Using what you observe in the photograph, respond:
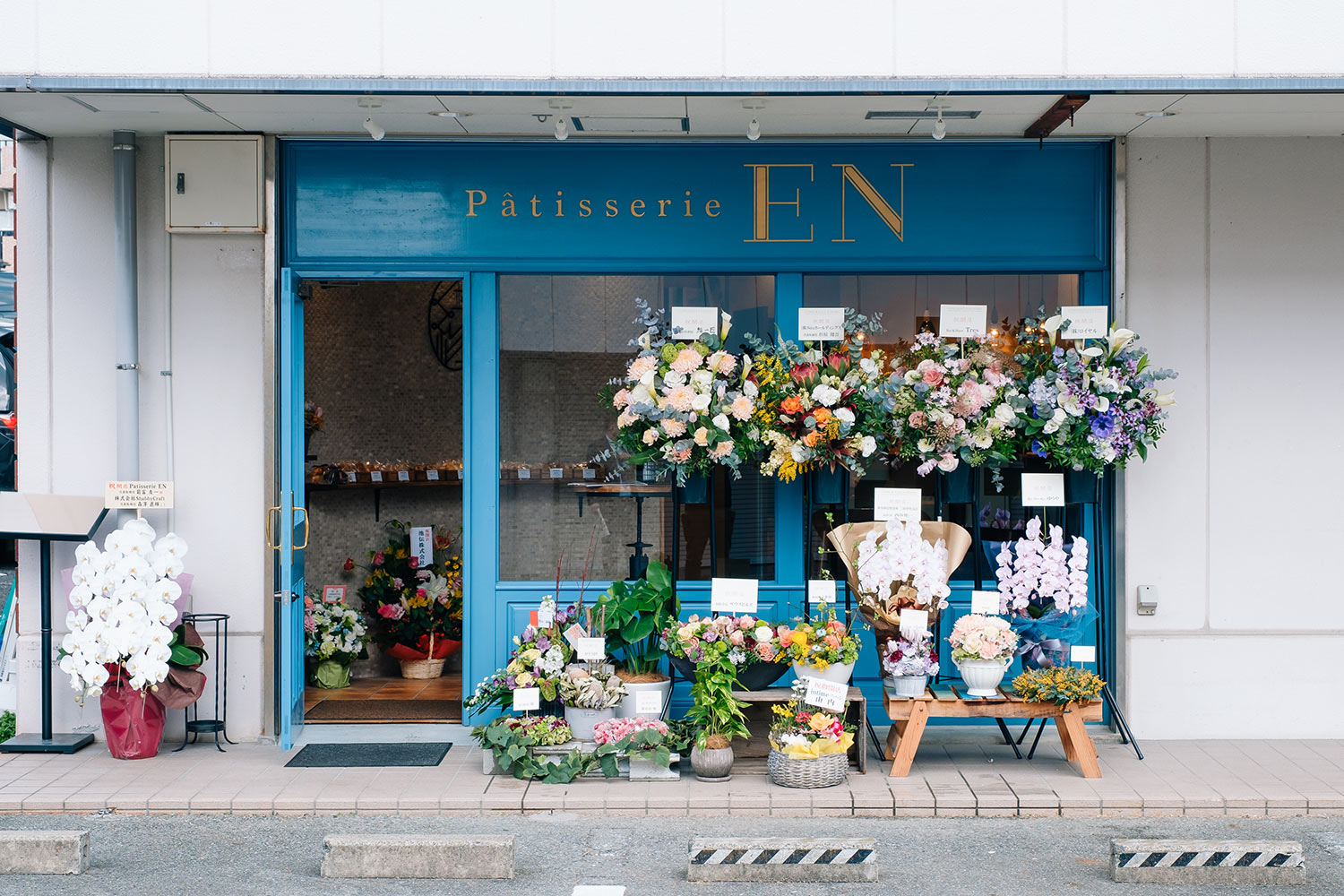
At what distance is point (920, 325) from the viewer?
700cm

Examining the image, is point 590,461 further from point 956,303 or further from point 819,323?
point 956,303

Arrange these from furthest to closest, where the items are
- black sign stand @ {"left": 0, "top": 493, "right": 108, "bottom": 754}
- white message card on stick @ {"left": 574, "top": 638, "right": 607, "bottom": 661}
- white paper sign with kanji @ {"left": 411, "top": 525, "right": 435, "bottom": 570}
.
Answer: white paper sign with kanji @ {"left": 411, "top": 525, "right": 435, "bottom": 570} < black sign stand @ {"left": 0, "top": 493, "right": 108, "bottom": 754} < white message card on stick @ {"left": 574, "top": 638, "right": 607, "bottom": 661}

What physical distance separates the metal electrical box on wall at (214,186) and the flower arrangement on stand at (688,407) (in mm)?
2337

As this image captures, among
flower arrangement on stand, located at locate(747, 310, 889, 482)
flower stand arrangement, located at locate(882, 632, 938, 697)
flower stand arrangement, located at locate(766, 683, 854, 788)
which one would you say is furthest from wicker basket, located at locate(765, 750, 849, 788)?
flower arrangement on stand, located at locate(747, 310, 889, 482)

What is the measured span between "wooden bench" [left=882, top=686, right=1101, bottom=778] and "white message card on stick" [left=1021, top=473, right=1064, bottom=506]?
1123 mm

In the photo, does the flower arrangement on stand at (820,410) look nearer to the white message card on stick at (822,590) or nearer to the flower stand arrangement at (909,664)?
the white message card on stick at (822,590)

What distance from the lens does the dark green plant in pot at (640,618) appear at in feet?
21.2

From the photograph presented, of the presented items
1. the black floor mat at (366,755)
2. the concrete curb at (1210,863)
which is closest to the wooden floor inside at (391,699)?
the black floor mat at (366,755)

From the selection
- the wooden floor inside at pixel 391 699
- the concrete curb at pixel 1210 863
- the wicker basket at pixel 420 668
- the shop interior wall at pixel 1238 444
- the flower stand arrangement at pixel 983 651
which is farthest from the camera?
the wicker basket at pixel 420 668

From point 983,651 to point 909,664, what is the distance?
1.27 feet

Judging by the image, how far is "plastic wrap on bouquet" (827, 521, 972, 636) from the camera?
6.23 m

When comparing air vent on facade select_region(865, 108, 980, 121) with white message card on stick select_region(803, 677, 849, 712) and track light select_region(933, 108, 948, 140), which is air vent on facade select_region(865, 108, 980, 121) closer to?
track light select_region(933, 108, 948, 140)

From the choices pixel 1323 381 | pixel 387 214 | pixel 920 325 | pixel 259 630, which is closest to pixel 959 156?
pixel 920 325

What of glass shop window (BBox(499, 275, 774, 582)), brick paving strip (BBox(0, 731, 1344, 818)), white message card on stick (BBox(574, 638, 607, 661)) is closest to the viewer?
brick paving strip (BBox(0, 731, 1344, 818))
